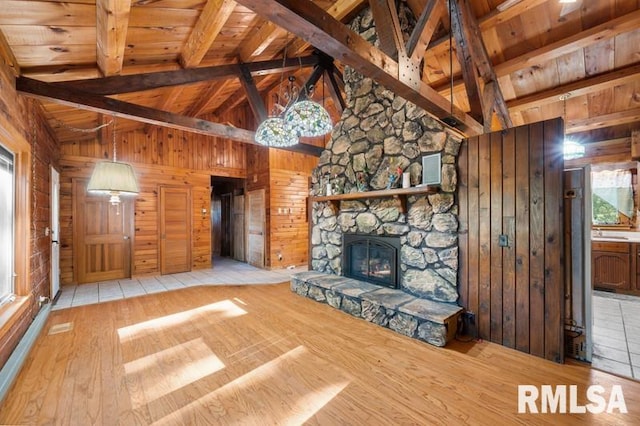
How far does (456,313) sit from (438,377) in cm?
89

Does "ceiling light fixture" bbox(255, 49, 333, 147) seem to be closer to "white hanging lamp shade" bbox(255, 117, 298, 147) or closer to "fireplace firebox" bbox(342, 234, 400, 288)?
"white hanging lamp shade" bbox(255, 117, 298, 147)

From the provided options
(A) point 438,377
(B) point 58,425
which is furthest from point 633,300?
(B) point 58,425

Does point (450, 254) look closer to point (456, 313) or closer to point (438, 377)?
point (456, 313)

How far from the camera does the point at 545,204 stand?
8.28 ft

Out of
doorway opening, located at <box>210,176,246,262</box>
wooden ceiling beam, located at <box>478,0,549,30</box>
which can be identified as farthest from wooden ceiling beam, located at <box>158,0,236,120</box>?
doorway opening, located at <box>210,176,246,262</box>

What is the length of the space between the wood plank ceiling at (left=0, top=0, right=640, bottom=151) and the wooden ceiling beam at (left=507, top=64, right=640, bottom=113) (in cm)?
1

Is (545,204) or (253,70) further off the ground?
(253,70)

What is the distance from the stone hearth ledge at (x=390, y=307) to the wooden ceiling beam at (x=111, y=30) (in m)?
3.48

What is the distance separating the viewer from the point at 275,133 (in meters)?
3.89

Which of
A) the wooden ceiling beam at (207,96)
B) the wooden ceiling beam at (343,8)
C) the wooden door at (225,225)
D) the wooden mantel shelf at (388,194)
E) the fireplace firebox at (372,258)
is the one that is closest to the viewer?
the wooden mantel shelf at (388,194)

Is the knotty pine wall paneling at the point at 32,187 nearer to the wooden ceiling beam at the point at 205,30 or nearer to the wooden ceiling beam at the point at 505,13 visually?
the wooden ceiling beam at the point at 205,30

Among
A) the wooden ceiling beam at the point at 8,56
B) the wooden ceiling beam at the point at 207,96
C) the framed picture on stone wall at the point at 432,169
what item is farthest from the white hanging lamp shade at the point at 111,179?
the framed picture on stone wall at the point at 432,169

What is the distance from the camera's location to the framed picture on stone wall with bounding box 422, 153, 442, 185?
3.17 meters

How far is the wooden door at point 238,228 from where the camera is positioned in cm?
Result: 799
